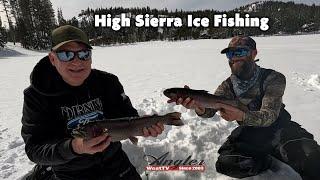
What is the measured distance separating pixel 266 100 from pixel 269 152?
39.1 inches

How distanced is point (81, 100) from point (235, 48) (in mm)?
2257

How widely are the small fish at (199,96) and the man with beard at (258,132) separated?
2.24 feet

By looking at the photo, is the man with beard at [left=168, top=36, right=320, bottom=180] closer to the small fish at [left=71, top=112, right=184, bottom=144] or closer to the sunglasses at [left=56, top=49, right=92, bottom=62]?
the small fish at [left=71, top=112, right=184, bottom=144]

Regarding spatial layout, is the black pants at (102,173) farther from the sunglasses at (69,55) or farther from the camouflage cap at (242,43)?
the camouflage cap at (242,43)

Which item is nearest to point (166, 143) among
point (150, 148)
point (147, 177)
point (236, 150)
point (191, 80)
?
point (150, 148)

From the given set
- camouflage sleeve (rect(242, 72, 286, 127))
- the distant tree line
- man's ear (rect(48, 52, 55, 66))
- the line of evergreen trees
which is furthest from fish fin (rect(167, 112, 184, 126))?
the line of evergreen trees

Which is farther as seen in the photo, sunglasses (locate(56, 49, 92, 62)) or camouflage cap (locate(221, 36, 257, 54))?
camouflage cap (locate(221, 36, 257, 54))

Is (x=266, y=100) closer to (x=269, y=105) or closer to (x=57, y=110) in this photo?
(x=269, y=105)

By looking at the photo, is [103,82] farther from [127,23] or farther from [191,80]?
[127,23]

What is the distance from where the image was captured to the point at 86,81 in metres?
4.41

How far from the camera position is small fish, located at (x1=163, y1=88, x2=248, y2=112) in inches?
166

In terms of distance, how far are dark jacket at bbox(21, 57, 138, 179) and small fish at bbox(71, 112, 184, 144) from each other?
497mm

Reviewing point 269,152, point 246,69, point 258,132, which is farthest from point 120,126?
point 269,152

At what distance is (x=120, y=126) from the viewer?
3.49 m
